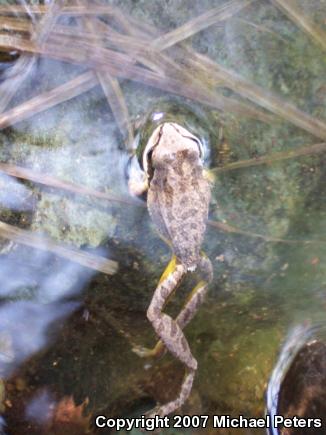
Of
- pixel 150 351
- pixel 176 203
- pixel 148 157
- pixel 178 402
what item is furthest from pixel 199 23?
pixel 178 402

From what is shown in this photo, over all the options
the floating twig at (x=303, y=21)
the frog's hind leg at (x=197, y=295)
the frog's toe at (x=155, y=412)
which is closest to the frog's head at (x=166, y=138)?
the frog's hind leg at (x=197, y=295)

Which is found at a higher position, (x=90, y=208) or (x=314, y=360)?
(x=90, y=208)

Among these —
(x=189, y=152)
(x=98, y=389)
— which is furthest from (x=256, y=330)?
(x=189, y=152)

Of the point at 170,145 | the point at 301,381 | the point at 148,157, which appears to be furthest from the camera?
the point at 301,381

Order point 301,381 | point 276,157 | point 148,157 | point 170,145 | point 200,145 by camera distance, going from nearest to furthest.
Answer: point 170,145 → point 148,157 → point 200,145 → point 276,157 → point 301,381

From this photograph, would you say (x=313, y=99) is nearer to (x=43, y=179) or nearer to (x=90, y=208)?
(x=90, y=208)

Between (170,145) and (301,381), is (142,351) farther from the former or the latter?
(170,145)
